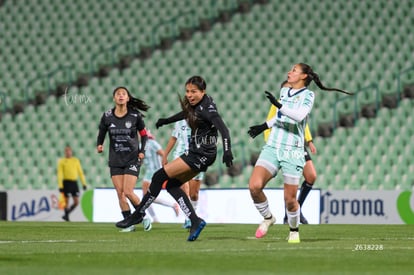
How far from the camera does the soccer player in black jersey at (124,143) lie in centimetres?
1555

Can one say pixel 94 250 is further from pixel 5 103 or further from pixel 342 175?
pixel 5 103

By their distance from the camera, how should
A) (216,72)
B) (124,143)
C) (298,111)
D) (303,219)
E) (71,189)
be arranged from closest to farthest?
(298,111)
(124,143)
(303,219)
(71,189)
(216,72)

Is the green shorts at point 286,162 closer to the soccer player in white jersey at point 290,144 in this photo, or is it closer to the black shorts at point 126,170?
the soccer player in white jersey at point 290,144

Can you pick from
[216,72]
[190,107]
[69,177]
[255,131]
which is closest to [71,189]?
[69,177]

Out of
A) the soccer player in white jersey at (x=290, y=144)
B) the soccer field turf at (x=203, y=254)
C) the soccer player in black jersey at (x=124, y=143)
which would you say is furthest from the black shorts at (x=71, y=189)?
the soccer player in white jersey at (x=290, y=144)

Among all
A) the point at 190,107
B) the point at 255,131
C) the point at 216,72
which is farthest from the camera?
the point at 216,72

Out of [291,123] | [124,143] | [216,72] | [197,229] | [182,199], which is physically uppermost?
[216,72]

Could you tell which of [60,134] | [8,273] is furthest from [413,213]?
[8,273]

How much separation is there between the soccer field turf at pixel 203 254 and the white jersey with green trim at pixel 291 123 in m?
1.22

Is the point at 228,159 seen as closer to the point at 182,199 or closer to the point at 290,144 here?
the point at 290,144

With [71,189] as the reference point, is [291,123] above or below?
above

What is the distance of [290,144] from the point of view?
11.9 meters

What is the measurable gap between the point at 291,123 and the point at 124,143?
4324mm

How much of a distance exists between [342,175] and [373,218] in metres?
3.10
